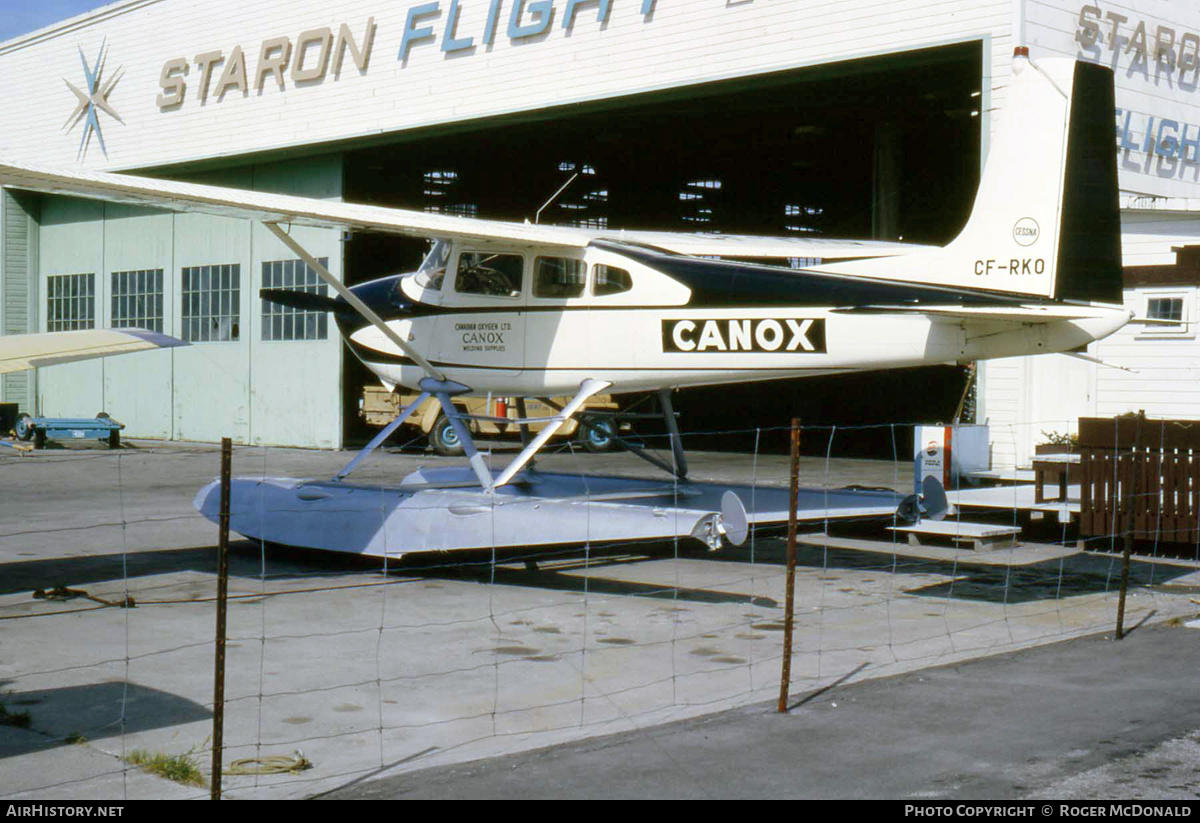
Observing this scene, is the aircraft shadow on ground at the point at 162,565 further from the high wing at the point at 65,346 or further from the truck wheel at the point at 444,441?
the truck wheel at the point at 444,441

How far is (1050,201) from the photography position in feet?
33.1

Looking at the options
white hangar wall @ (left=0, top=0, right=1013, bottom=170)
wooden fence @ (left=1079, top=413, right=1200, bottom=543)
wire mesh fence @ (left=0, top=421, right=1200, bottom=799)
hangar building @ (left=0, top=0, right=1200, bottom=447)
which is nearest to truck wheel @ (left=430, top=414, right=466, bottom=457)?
hangar building @ (left=0, top=0, right=1200, bottom=447)

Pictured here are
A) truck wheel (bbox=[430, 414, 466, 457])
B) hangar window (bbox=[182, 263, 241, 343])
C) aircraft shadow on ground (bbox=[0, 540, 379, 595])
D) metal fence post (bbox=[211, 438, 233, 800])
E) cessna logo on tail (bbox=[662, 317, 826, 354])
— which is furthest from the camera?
hangar window (bbox=[182, 263, 241, 343])

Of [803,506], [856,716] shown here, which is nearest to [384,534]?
[803,506]

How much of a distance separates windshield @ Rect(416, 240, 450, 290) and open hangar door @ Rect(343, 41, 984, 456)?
6.03 m

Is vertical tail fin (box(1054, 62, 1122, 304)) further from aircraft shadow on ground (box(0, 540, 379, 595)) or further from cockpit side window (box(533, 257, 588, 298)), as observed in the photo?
aircraft shadow on ground (box(0, 540, 379, 595))

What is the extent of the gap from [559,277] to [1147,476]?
21.0 feet

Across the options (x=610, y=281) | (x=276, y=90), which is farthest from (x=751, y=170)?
(x=610, y=281)

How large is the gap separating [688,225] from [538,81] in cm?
1787

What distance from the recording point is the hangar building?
19.7 meters

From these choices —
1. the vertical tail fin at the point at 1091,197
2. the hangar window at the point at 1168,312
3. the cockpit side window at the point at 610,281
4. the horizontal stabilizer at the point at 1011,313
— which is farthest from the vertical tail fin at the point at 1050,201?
the hangar window at the point at 1168,312

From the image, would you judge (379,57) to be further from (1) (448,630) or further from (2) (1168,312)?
(1) (448,630)

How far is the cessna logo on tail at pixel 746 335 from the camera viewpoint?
1046 cm

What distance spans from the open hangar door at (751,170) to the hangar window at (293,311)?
99cm
